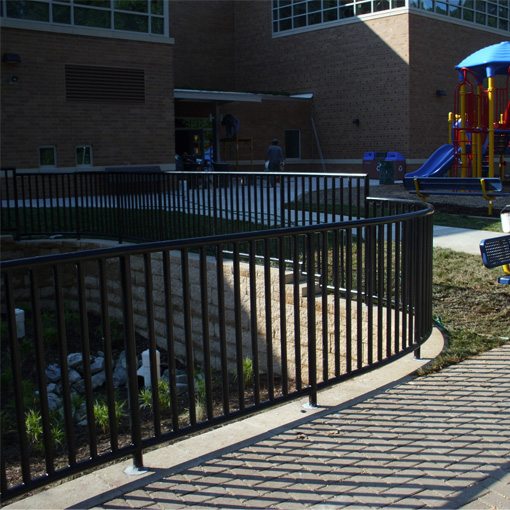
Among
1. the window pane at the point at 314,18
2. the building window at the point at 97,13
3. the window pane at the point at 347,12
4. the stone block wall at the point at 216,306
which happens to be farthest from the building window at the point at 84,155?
the window pane at the point at 314,18

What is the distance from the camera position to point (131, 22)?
827 inches

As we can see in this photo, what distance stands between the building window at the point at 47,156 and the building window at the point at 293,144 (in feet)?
44.5

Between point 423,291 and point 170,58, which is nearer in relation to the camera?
point 423,291

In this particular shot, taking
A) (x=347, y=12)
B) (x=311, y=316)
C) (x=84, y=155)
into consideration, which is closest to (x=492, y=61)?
(x=84, y=155)

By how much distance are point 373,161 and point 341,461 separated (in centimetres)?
2517

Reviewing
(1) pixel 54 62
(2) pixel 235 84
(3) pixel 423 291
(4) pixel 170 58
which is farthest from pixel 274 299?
(2) pixel 235 84

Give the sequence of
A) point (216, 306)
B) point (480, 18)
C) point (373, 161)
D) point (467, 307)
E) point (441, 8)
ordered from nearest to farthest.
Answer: point (467, 307)
point (216, 306)
point (373, 161)
point (441, 8)
point (480, 18)

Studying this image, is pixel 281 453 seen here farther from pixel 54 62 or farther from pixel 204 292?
pixel 54 62

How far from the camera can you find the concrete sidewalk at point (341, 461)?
3.21 metres

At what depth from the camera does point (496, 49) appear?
1706 centimetres

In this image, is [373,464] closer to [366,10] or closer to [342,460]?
[342,460]

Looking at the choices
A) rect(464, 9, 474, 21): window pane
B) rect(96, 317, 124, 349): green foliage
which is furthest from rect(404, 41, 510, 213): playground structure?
rect(464, 9, 474, 21): window pane

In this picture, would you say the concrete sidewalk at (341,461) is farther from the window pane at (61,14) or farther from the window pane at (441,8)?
the window pane at (441,8)

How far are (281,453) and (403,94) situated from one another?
25.7 meters
